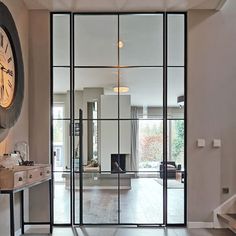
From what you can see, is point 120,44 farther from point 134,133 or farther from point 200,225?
point 200,225

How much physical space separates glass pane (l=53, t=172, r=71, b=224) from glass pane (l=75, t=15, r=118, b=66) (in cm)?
184

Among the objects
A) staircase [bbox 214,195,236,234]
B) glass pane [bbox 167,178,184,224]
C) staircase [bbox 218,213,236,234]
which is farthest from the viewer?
glass pane [bbox 167,178,184,224]

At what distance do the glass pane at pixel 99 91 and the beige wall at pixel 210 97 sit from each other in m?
1.23

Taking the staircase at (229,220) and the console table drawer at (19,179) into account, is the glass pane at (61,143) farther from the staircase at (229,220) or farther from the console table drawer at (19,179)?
the staircase at (229,220)

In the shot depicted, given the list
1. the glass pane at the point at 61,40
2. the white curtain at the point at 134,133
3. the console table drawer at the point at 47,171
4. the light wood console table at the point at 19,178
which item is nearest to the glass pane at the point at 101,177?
the white curtain at the point at 134,133

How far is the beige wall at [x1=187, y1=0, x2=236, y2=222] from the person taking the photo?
577cm

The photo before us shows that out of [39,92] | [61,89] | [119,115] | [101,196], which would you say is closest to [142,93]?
[119,115]

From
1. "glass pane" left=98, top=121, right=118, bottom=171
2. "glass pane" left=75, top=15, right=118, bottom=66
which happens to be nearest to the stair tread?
"glass pane" left=98, top=121, right=118, bottom=171

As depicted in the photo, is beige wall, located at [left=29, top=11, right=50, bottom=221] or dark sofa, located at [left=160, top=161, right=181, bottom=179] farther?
dark sofa, located at [left=160, top=161, right=181, bottom=179]

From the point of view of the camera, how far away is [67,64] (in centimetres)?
596

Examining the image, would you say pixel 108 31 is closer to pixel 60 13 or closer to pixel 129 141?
pixel 60 13

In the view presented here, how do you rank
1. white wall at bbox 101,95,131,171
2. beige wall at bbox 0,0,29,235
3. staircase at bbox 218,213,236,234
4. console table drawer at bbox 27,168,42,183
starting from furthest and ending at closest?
1. white wall at bbox 101,95,131,171
2. staircase at bbox 218,213,236,234
3. beige wall at bbox 0,0,29,235
4. console table drawer at bbox 27,168,42,183

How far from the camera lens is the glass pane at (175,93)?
234 inches

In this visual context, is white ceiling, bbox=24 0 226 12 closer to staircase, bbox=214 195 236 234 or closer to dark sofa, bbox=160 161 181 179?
dark sofa, bbox=160 161 181 179
